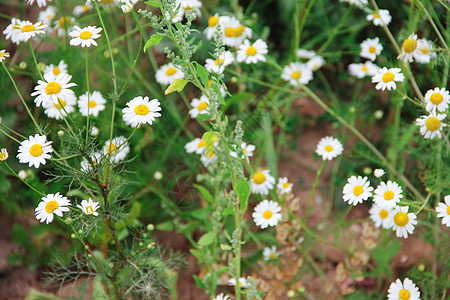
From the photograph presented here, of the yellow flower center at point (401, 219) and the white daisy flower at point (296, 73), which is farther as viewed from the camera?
the white daisy flower at point (296, 73)

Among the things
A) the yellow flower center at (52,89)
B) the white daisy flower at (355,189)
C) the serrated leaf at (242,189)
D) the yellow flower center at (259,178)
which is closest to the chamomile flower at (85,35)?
the yellow flower center at (52,89)

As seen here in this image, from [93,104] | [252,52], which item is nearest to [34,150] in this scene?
[93,104]

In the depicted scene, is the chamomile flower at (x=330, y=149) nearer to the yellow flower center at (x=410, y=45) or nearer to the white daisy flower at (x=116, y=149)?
the yellow flower center at (x=410, y=45)

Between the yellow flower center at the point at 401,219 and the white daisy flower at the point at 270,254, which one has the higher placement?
the yellow flower center at the point at 401,219

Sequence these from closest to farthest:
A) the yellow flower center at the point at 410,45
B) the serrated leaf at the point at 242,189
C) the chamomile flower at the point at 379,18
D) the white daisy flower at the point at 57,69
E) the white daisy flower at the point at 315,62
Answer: the serrated leaf at the point at 242,189 < the yellow flower center at the point at 410,45 < the white daisy flower at the point at 57,69 < the chamomile flower at the point at 379,18 < the white daisy flower at the point at 315,62

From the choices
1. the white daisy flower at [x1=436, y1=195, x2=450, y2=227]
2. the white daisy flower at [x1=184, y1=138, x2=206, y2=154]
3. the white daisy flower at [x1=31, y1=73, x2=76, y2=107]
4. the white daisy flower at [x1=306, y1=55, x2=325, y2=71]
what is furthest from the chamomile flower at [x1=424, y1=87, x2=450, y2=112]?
the white daisy flower at [x1=31, y1=73, x2=76, y2=107]

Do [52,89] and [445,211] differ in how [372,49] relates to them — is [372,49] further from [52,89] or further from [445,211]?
[52,89]
